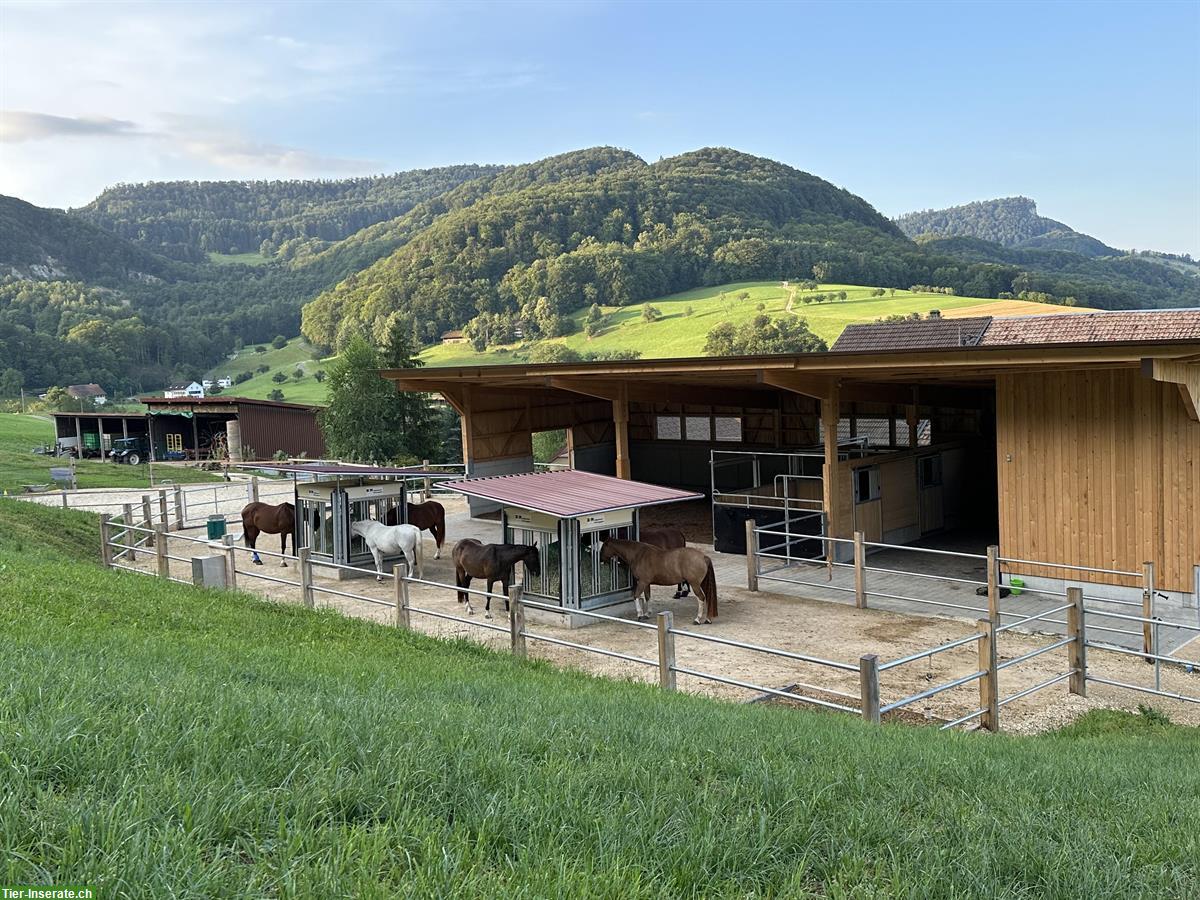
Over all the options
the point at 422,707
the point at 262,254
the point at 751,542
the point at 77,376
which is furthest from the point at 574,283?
the point at 262,254

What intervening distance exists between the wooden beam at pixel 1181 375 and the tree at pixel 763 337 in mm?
57025

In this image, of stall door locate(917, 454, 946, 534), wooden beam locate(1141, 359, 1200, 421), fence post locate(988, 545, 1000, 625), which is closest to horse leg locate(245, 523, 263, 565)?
fence post locate(988, 545, 1000, 625)

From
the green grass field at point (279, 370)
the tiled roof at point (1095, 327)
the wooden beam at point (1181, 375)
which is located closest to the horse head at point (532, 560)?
the wooden beam at point (1181, 375)

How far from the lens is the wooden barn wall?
1293 centimetres

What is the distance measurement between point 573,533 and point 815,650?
3.93 meters

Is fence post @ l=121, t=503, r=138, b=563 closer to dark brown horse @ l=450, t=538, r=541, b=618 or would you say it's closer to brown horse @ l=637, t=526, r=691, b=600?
dark brown horse @ l=450, t=538, r=541, b=618

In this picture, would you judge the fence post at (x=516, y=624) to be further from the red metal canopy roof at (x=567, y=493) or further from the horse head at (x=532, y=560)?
Answer: the horse head at (x=532, y=560)

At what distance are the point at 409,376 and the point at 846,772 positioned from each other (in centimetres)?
1939

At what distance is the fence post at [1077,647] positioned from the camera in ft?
33.3

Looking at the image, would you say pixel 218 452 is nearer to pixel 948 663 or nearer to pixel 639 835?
pixel 948 663

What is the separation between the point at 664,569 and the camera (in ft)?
45.2

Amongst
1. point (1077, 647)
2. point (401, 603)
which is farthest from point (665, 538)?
point (1077, 647)

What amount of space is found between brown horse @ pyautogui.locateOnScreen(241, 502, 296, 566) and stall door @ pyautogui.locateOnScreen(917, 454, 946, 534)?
41.7 ft

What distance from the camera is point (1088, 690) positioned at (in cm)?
1041
